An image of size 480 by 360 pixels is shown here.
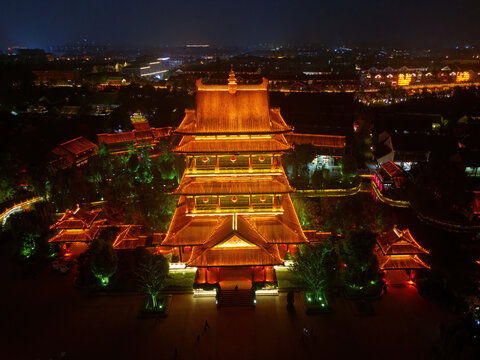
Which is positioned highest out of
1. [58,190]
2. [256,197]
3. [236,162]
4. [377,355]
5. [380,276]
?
[236,162]

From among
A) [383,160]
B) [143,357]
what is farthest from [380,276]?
[383,160]

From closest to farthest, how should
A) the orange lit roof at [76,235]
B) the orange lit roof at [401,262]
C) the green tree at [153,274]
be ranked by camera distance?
1. the green tree at [153,274]
2. the orange lit roof at [401,262]
3. the orange lit roof at [76,235]

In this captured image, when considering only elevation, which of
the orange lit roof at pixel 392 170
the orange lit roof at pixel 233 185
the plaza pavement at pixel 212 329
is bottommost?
the plaza pavement at pixel 212 329

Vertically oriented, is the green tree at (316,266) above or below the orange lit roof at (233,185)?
below

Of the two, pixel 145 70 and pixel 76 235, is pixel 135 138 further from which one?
pixel 145 70

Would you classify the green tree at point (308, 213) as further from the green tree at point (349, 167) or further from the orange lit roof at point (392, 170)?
the orange lit roof at point (392, 170)

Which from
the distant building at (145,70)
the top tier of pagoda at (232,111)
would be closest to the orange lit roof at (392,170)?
the top tier of pagoda at (232,111)

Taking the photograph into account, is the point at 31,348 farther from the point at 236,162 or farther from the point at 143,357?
the point at 236,162

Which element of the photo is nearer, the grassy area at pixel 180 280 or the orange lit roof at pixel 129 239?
the grassy area at pixel 180 280

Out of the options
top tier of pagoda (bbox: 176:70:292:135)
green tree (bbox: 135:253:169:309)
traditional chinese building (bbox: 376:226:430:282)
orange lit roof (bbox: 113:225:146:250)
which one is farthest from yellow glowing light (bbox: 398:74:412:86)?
green tree (bbox: 135:253:169:309)
